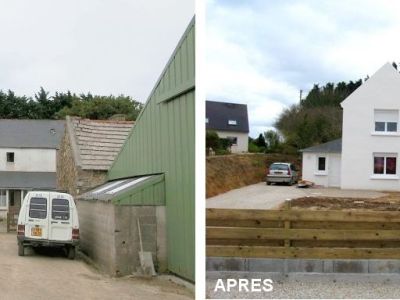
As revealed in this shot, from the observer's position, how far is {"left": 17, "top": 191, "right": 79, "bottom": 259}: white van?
11.5m

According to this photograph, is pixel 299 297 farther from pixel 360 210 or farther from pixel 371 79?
pixel 371 79

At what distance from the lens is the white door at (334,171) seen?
13.0 feet

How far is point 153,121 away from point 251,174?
5.00 m

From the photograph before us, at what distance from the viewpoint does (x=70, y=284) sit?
7910 millimetres

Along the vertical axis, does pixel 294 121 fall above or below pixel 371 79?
below

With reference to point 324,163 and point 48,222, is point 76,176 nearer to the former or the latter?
point 48,222

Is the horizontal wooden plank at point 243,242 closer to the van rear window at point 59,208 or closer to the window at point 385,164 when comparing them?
the window at point 385,164

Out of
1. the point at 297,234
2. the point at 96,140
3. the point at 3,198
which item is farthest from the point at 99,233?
the point at 3,198

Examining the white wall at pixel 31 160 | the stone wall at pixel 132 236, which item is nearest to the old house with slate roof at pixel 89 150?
the stone wall at pixel 132 236

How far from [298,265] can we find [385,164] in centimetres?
114

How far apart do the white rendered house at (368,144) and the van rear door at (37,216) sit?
8373 millimetres

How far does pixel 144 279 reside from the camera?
825 cm

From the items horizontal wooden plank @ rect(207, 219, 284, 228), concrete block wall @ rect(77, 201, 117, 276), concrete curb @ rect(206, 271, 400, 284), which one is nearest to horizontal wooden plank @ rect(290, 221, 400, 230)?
horizontal wooden plank @ rect(207, 219, 284, 228)

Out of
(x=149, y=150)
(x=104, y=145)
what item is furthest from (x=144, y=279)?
(x=104, y=145)
